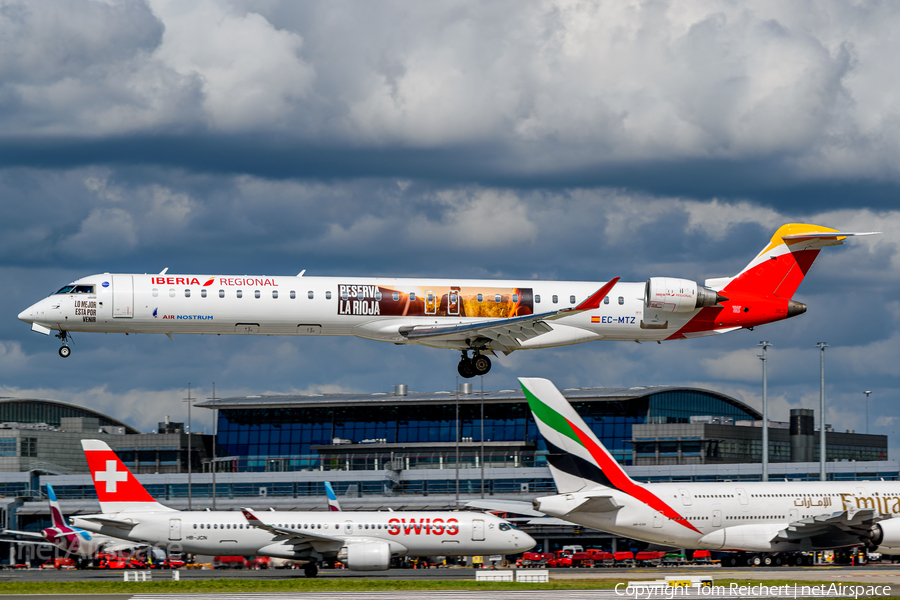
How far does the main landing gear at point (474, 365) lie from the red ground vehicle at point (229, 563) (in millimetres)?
37407

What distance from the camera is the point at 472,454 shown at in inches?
5782

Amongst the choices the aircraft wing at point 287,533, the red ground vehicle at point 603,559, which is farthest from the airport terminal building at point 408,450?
the aircraft wing at point 287,533

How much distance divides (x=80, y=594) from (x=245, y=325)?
1548cm

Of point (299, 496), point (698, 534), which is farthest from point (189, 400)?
point (698, 534)

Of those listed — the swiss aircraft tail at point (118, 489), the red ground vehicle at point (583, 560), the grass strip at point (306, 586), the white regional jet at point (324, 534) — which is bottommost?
the red ground vehicle at point (583, 560)

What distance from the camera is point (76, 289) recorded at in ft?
166

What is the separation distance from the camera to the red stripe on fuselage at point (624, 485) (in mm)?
64562

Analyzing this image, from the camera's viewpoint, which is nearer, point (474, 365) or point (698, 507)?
point (474, 365)

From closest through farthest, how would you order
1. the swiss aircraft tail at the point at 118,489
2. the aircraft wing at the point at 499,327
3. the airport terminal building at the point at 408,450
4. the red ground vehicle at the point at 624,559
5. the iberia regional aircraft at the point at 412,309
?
the iberia regional aircraft at the point at 412,309 < the aircraft wing at the point at 499,327 < the swiss aircraft tail at the point at 118,489 < the red ground vehicle at the point at 624,559 < the airport terminal building at the point at 408,450

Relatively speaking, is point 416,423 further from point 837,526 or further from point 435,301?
point 435,301

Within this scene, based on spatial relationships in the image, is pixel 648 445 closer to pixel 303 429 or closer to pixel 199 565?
pixel 303 429

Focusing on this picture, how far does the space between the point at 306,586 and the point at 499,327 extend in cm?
1712

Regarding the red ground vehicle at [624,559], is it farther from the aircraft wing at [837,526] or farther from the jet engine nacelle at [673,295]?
the jet engine nacelle at [673,295]

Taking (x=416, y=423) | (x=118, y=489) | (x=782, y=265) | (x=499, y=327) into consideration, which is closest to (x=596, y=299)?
(x=499, y=327)
